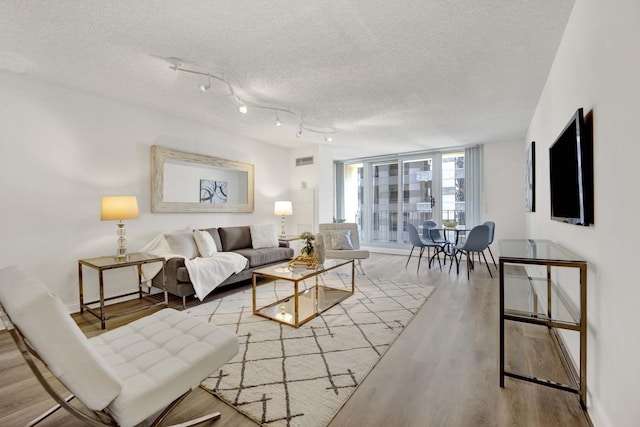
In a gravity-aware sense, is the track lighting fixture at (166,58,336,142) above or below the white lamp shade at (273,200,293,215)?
above

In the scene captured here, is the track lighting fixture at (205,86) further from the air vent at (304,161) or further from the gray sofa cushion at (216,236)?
the air vent at (304,161)

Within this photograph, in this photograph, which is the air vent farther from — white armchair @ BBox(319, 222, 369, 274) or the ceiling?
the ceiling

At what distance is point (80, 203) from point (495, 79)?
4.73m

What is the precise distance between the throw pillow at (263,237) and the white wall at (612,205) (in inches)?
153

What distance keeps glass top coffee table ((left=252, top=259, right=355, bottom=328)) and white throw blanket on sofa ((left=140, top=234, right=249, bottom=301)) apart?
587mm

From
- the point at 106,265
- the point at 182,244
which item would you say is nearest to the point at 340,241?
the point at 182,244

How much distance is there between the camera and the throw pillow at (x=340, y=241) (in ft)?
15.3

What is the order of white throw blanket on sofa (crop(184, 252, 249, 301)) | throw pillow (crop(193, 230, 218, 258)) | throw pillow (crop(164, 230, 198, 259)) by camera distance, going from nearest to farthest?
white throw blanket on sofa (crop(184, 252, 249, 301)), throw pillow (crop(164, 230, 198, 259)), throw pillow (crop(193, 230, 218, 258))

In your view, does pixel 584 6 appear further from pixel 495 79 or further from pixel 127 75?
pixel 127 75

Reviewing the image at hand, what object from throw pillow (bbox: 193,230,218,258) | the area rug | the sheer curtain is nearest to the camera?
the area rug

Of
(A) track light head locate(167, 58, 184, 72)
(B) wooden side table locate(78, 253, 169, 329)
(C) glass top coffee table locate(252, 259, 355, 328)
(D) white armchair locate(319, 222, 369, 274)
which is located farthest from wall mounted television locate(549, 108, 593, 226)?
(B) wooden side table locate(78, 253, 169, 329)

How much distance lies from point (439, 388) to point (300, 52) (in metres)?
2.73

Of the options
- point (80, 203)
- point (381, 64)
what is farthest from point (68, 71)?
point (381, 64)

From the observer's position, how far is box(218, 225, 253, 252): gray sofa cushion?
14.4 feet
